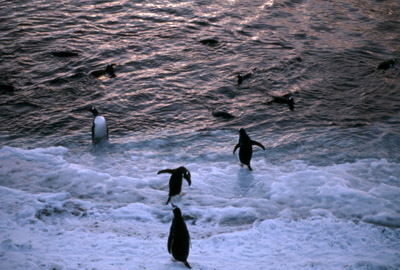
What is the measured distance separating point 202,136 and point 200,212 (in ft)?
9.72

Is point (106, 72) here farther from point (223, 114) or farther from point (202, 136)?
point (202, 136)

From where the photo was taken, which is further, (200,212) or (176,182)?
(176,182)

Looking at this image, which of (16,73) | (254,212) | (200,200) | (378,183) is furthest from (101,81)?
(378,183)

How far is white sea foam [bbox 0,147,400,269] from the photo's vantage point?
5.75m

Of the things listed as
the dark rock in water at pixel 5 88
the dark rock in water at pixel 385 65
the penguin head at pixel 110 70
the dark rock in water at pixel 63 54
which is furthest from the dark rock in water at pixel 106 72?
the dark rock in water at pixel 385 65

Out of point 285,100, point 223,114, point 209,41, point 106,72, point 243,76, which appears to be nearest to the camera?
A: point 223,114

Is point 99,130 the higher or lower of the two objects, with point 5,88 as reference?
lower

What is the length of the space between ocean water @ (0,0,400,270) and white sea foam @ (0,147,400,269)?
0.03 meters

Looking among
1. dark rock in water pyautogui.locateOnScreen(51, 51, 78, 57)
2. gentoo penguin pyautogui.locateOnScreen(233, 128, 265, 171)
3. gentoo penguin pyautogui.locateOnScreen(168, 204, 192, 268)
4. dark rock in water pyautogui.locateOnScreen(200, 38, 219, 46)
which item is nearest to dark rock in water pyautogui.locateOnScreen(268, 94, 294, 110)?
gentoo penguin pyautogui.locateOnScreen(233, 128, 265, 171)

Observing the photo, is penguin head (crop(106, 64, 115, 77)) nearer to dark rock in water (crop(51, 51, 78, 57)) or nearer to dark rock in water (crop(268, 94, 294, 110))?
dark rock in water (crop(51, 51, 78, 57))

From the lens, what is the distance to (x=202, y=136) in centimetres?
977

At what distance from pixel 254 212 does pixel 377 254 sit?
6.48 ft

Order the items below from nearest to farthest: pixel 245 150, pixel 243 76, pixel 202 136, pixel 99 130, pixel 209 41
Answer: pixel 245 150 < pixel 99 130 < pixel 202 136 < pixel 243 76 < pixel 209 41

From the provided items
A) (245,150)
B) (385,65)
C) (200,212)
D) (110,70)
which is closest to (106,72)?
(110,70)
